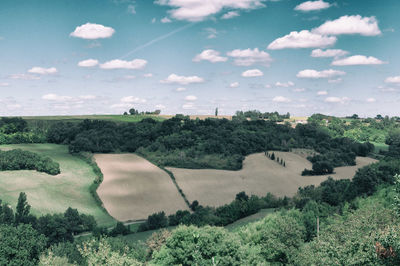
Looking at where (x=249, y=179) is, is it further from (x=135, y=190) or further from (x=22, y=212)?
(x=22, y=212)

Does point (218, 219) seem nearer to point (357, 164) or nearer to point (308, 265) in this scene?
point (308, 265)

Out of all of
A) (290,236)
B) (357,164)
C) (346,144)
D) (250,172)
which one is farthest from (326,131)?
(290,236)

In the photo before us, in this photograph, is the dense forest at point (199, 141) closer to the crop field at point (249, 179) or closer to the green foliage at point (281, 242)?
the crop field at point (249, 179)

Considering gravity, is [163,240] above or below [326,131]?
below

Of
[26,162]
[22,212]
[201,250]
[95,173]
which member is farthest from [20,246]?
[95,173]

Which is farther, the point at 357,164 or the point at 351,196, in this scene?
the point at 357,164

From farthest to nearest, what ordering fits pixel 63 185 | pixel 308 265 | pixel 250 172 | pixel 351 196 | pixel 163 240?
1. pixel 250 172
2. pixel 63 185
3. pixel 351 196
4. pixel 163 240
5. pixel 308 265

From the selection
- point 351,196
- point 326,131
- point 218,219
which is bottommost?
point 218,219
